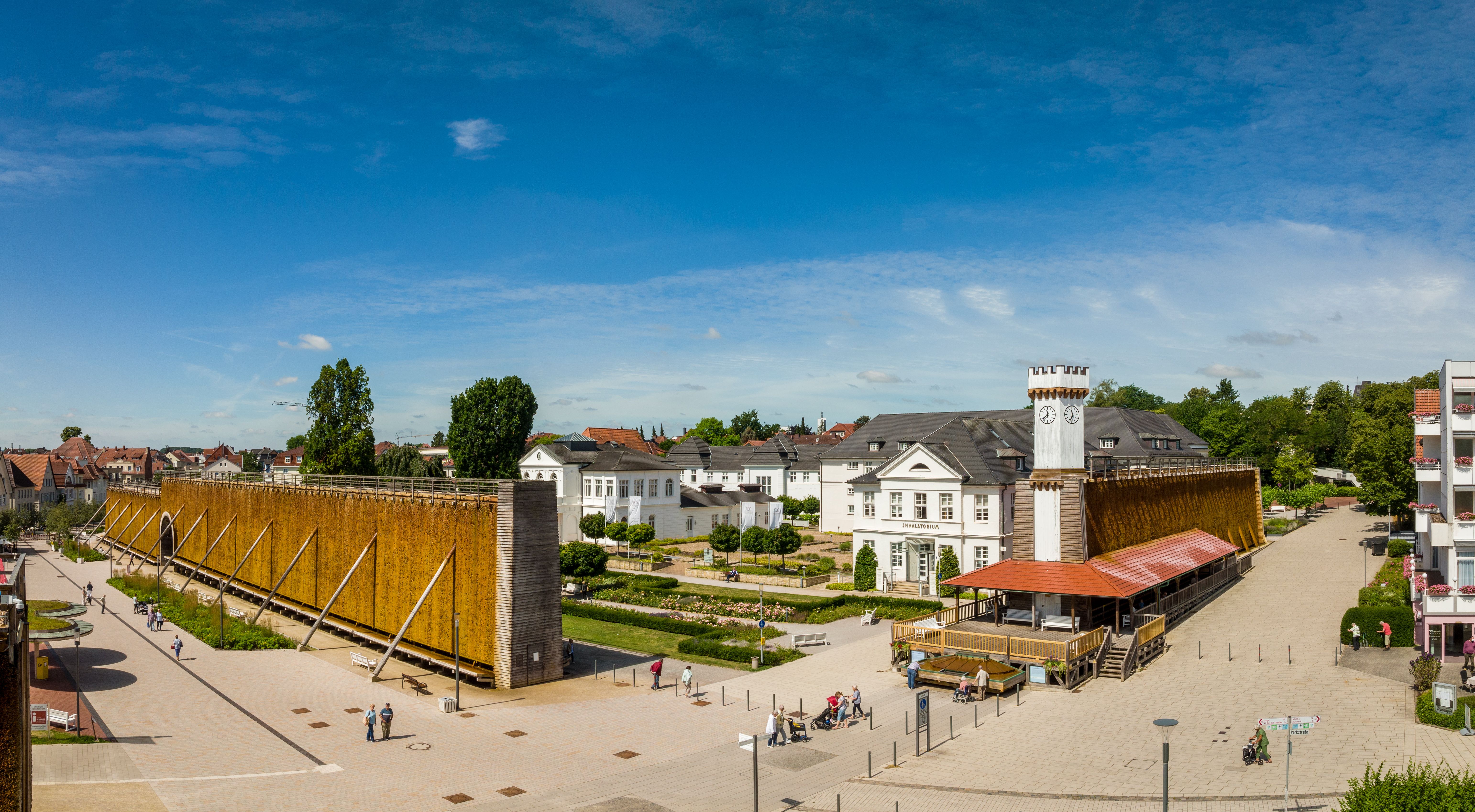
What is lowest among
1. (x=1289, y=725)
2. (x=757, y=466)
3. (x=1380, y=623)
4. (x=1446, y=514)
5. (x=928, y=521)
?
(x=1380, y=623)

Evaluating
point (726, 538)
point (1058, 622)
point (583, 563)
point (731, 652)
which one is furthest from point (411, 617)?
point (726, 538)

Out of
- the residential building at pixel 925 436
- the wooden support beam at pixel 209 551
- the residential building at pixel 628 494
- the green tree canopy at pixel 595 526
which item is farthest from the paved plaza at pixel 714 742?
the residential building at pixel 628 494

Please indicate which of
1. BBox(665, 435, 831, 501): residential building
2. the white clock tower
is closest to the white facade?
the white clock tower

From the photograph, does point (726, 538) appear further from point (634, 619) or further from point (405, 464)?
point (405, 464)

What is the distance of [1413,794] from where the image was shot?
1328 cm

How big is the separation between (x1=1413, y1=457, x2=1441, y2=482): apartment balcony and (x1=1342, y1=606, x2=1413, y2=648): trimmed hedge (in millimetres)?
6833

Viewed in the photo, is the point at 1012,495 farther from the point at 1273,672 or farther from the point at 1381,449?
the point at 1381,449

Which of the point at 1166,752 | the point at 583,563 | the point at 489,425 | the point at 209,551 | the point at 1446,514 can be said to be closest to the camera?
the point at 1166,752

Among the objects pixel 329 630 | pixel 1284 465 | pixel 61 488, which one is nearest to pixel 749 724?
pixel 329 630

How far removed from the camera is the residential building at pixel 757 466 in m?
89.3

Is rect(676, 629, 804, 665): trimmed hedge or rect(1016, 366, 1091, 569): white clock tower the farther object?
rect(1016, 366, 1091, 569): white clock tower

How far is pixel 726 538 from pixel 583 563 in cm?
1107

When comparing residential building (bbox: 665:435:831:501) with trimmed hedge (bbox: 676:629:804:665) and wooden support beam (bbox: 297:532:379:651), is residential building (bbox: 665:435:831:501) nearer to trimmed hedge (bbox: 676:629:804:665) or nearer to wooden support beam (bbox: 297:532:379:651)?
trimmed hedge (bbox: 676:629:804:665)

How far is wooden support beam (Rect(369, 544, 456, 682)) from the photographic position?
29938 mm
